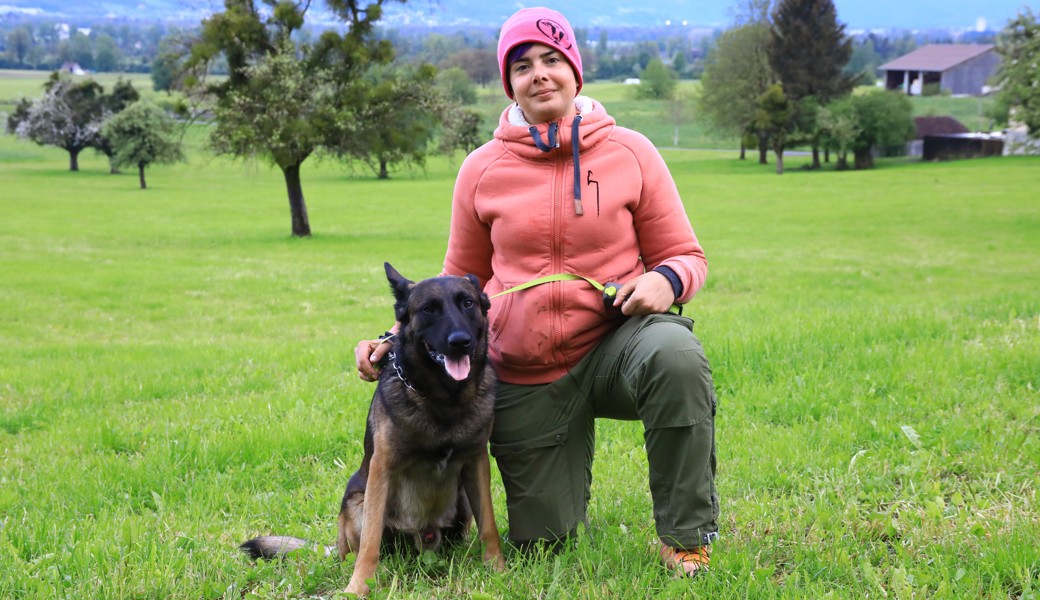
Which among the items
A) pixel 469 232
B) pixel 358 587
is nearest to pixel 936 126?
pixel 469 232

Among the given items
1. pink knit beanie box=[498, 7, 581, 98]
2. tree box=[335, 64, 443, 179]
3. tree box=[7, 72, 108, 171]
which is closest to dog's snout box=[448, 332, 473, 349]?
pink knit beanie box=[498, 7, 581, 98]

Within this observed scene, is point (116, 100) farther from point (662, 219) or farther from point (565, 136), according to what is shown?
point (662, 219)

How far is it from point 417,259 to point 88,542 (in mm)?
23733

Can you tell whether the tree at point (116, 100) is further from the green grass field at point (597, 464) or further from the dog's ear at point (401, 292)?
the dog's ear at point (401, 292)

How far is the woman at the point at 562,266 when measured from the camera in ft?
13.4

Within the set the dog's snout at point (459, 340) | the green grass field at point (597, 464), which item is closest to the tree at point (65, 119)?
the green grass field at point (597, 464)

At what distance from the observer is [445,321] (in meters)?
3.73

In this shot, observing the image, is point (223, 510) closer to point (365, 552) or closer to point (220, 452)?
point (220, 452)

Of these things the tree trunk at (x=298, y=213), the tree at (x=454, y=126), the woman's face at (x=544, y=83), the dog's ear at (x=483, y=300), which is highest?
the tree at (x=454, y=126)

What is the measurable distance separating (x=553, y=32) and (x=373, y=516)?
231 centimetres

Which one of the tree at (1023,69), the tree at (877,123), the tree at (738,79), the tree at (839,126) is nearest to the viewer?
the tree at (1023,69)

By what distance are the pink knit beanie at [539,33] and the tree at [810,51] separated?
73.8 meters

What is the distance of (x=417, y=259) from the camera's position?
27672mm

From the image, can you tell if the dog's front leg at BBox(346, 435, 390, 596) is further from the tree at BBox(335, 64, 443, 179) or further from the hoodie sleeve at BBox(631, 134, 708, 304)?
the tree at BBox(335, 64, 443, 179)
